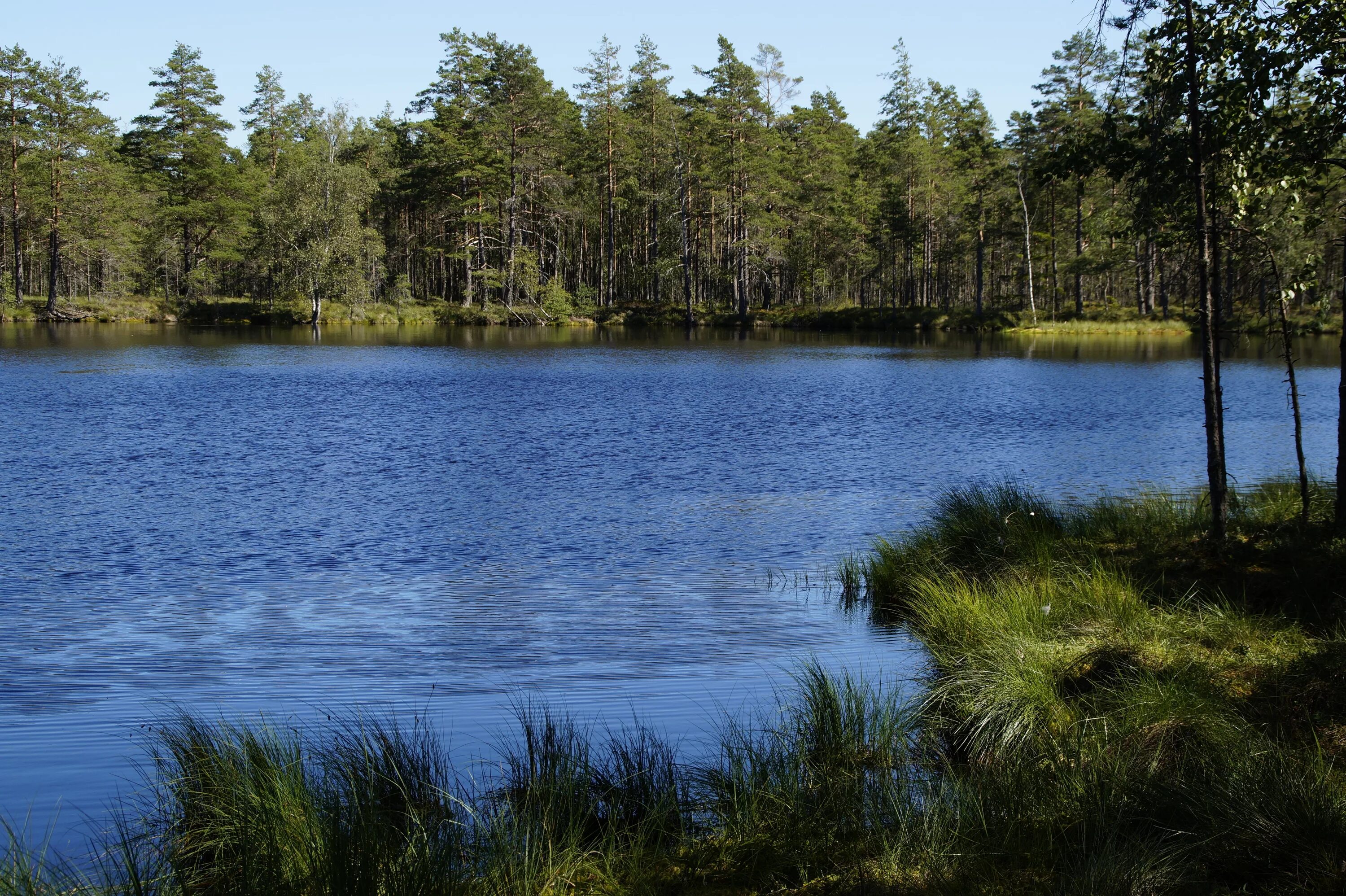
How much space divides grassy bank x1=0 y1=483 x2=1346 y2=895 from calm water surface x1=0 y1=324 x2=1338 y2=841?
3.39 feet

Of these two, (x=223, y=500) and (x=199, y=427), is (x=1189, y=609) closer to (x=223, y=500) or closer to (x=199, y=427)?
(x=223, y=500)

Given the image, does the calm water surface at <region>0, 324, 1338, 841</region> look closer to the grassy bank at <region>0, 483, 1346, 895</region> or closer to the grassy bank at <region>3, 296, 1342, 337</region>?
the grassy bank at <region>0, 483, 1346, 895</region>

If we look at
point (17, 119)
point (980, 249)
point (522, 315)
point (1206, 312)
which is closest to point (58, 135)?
point (17, 119)

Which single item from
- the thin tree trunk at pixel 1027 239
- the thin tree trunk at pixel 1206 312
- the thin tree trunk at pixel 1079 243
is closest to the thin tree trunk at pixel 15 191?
the thin tree trunk at pixel 1027 239

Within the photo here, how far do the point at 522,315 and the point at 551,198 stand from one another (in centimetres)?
850

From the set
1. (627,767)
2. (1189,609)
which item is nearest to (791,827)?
(627,767)

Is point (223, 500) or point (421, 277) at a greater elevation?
point (421, 277)

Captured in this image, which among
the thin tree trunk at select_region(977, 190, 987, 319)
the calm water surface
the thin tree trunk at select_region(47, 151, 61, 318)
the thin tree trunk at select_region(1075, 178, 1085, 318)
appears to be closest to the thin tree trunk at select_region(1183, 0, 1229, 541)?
the calm water surface

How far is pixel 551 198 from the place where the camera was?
74938mm

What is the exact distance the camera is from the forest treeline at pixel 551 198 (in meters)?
68.9

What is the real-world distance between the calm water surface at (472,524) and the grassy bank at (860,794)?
1032mm

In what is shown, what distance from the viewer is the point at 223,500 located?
618 inches

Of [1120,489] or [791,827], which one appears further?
[1120,489]

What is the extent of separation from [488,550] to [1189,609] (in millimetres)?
7859
